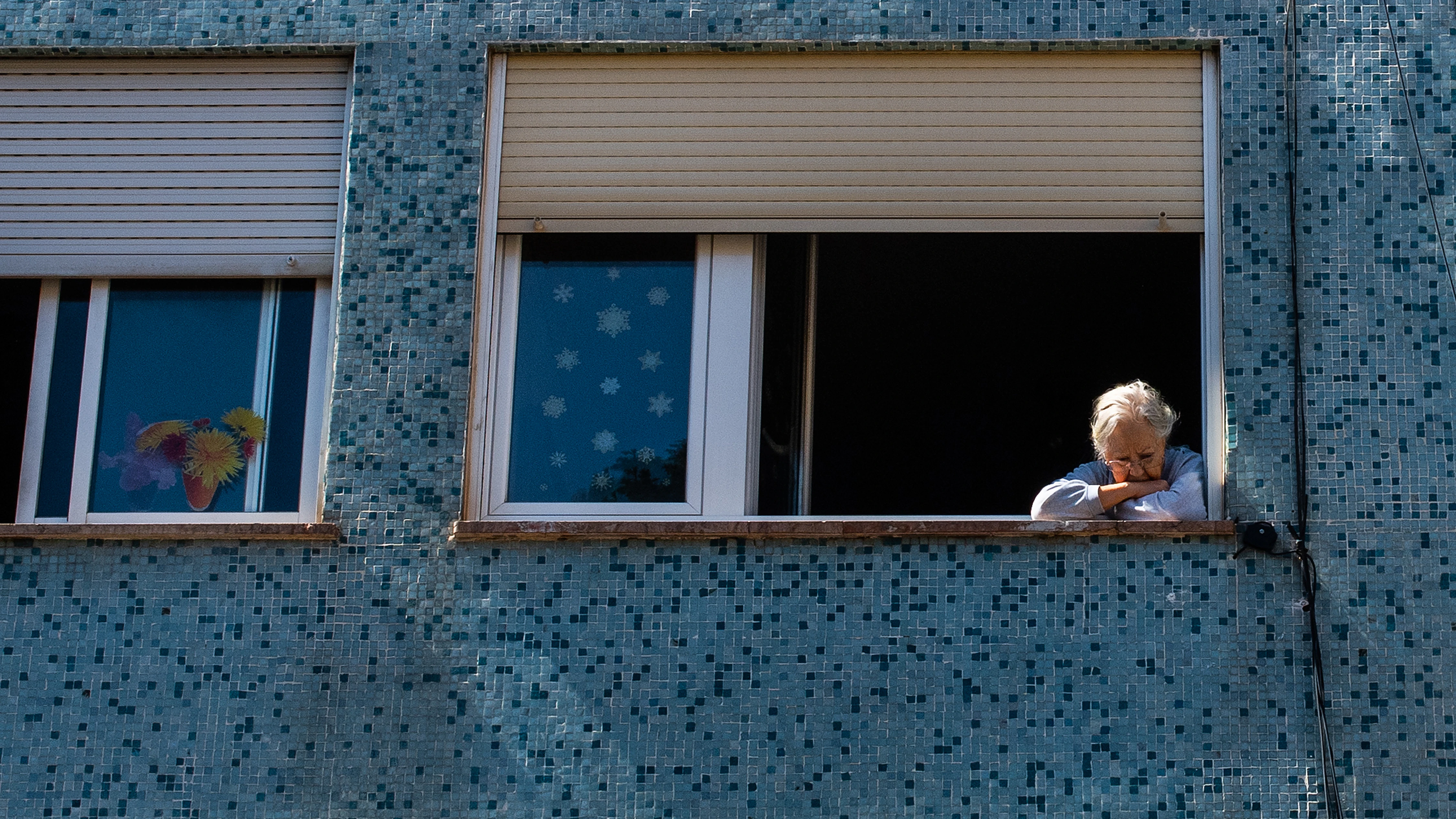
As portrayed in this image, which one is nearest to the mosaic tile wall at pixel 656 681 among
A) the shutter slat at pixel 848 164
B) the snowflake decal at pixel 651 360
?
the snowflake decal at pixel 651 360

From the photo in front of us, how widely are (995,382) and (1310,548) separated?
146 cm

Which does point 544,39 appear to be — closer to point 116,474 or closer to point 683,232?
point 683,232

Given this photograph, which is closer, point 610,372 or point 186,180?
point 610,372

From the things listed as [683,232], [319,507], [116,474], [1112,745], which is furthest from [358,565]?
[1112,745]

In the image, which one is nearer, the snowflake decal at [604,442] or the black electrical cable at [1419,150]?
the black electrical cable at [1419,150]

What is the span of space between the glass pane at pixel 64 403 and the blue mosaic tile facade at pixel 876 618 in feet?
1.27

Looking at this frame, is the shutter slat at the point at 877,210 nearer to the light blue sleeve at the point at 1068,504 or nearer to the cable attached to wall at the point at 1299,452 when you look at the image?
the cable attached to wall at the point at 1299,452

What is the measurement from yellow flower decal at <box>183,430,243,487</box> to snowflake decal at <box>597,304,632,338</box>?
1367 mm

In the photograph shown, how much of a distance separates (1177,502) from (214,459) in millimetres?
3287

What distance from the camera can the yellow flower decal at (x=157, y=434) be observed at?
16.4ft

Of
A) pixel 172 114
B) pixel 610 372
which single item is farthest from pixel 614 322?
pixel 172 114

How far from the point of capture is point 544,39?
4.90m

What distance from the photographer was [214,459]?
4973mm

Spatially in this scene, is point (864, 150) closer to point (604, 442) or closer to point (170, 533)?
point (604, 442)
